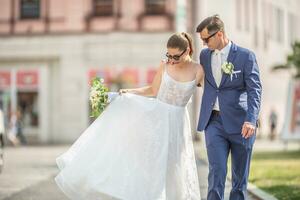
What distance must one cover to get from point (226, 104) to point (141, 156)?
100 centimetres

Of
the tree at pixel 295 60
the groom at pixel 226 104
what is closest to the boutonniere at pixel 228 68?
the groom at pixel 226 104

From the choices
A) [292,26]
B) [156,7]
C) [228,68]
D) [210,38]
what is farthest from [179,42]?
[292,26]

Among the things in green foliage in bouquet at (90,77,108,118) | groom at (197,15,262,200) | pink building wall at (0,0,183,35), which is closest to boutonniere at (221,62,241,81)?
groom at (197,15,262,200)

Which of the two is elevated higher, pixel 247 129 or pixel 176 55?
pixel 176 55

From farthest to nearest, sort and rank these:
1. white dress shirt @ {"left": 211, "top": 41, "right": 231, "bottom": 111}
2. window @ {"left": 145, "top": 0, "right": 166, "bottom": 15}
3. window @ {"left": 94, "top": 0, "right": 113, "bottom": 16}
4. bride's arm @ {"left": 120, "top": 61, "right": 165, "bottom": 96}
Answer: window @ {"left": 94, "top": 0, "right": 113, "bottom": 16} < window @ {"left": 145, "top": 0, "right": 166, "bottom": 15} < bride's arm @ {"left": 120, "top": 61, "right": 165, "bottom": 96} < white dress shirt @ {"left": 211, "top": 41, "right": 231, "bottom": 111}

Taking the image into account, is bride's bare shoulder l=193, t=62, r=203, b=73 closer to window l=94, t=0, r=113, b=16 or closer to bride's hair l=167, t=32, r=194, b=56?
bride's hair l=167, t=32, r=194, b=56

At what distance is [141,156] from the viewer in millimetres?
6910

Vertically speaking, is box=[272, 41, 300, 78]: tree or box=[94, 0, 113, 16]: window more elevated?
box=[94, 0, 113, 16]: window

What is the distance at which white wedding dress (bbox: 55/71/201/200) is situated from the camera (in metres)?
6.80

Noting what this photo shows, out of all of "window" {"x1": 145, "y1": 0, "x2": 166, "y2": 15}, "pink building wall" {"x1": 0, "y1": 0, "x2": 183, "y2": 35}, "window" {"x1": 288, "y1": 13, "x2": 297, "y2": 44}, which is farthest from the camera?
"window" {"x1": 288, "y1": 13, "x2": 297, "y2": 44}

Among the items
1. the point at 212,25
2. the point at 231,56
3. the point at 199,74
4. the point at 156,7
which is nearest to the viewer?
the point at 212,25

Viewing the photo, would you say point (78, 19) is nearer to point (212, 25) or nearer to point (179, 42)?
point (179, 42)

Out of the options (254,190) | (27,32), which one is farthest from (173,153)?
(27,32)

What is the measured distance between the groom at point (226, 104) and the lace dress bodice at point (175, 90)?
8.2 inches
